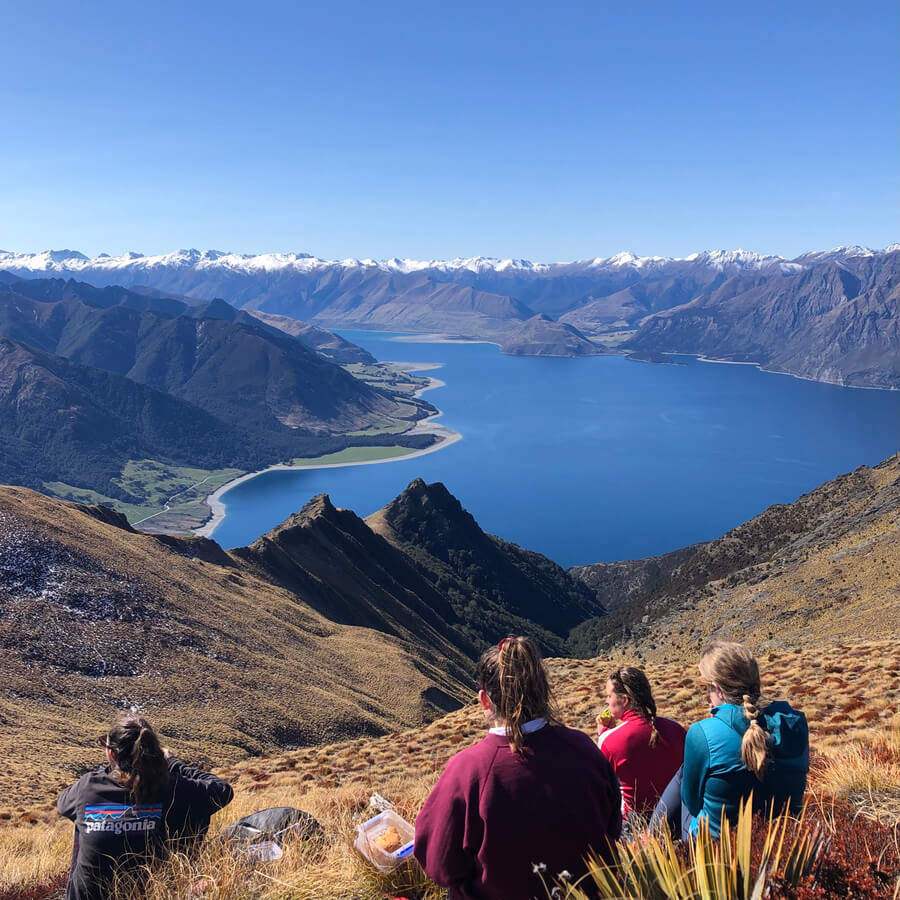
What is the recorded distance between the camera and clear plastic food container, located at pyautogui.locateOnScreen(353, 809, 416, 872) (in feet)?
17.7

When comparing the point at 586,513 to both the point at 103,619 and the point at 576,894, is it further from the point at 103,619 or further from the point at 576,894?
the point at 576,894

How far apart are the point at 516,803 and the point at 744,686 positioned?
202 cm

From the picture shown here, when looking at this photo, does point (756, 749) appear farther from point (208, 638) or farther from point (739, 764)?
point (208, 638)

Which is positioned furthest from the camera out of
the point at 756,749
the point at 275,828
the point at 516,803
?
the point at 275,828

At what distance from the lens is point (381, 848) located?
5496 mm

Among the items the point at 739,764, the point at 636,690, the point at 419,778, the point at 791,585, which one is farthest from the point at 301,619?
the point at 739,764

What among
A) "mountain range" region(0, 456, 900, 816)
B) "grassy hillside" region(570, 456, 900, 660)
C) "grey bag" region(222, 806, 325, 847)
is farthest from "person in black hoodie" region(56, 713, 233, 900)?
"grassy hillside" region(570, 456, 900, 660)

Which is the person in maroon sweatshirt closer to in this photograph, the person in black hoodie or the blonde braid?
the blonde braid

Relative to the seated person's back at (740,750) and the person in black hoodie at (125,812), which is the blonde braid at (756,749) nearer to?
the seated person's back at (740,750)

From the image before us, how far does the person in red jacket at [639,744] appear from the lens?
6176 mm

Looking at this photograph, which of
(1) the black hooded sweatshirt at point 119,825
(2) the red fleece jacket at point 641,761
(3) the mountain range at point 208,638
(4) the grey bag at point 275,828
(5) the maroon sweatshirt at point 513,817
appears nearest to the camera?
(5) the maroon sweatshirt at point 513,817

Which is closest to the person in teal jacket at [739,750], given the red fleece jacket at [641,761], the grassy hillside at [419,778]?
the grassy hillside at [419,778]

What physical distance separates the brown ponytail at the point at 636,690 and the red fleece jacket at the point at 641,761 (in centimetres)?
10

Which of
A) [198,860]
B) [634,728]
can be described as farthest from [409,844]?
[634,728]
